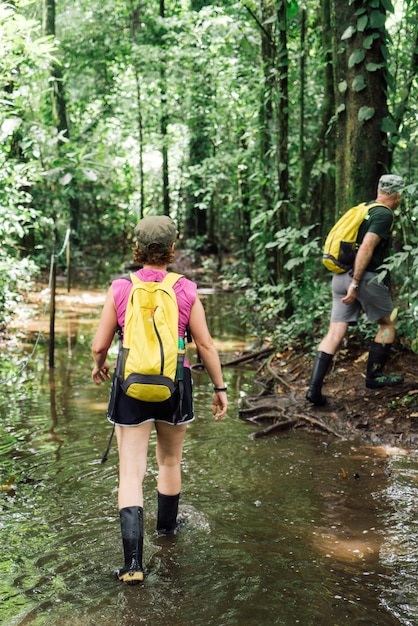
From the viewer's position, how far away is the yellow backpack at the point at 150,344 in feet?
12.1

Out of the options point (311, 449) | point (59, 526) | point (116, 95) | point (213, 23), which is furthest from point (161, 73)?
point (59, 526)

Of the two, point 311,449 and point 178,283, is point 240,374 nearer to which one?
point 311,449

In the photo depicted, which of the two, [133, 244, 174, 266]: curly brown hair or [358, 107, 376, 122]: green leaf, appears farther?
[358, 107, 376, 122]: green leaf

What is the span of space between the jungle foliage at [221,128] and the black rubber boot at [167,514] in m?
2.74

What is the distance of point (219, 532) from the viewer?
4.45m

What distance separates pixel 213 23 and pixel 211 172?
4.84 metres

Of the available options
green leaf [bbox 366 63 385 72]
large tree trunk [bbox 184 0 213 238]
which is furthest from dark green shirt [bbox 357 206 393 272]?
large tree trunk [bbox 184 0 213 238]

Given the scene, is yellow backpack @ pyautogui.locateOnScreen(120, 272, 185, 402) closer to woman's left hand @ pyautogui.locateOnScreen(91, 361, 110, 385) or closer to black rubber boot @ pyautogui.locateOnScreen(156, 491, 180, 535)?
woman's left hand @ pyautogui.locateOnScreen(91, 361, 110, 385)

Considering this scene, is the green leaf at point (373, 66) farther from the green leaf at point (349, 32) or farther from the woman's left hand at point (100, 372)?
the woman's left hand at point (100, 372)

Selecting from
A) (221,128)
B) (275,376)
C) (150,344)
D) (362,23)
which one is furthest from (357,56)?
(221,128)

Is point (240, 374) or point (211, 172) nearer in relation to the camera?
point (240, 374)

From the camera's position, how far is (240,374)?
9.45 metres

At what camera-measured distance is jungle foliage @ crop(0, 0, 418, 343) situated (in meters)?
7.64

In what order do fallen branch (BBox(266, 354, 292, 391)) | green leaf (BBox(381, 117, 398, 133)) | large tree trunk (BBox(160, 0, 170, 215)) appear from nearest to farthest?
green leaf (BBox(381, 117, 398, 133)) < fallen branch (BBox(266, 354, 292, 391)) < large tree trunk (BBox(160, 0, 170, 215))
